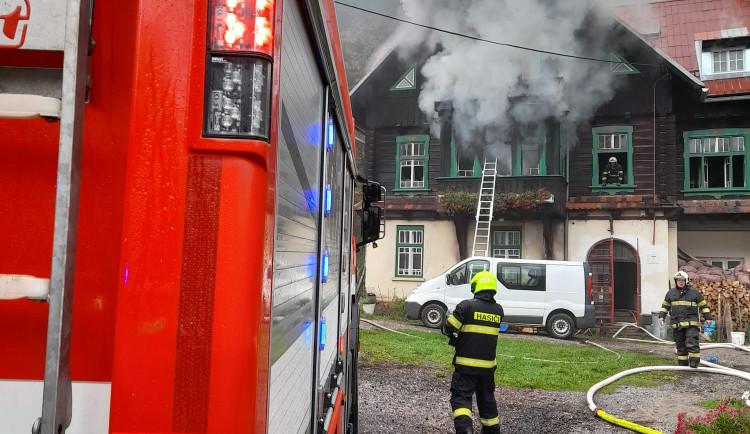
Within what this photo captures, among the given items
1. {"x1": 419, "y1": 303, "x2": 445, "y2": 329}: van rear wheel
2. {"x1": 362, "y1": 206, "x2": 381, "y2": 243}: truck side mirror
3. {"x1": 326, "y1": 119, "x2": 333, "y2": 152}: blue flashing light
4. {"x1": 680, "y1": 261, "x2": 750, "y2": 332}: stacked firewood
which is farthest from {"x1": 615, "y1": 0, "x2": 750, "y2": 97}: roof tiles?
{"x1": 326, "y1": 119, "x2": 333, "y2": 152}: blue flashing light

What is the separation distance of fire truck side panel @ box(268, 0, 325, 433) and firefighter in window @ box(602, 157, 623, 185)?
1747cm

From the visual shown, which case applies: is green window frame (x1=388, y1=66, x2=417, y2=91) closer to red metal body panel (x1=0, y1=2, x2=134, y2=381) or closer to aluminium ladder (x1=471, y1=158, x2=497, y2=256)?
aluminium ladder (x1=471, y1=158, x2=497, y2=256)

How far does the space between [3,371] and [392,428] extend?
5479mm

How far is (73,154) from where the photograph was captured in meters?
0.96

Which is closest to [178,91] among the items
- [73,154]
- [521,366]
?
[73,154]

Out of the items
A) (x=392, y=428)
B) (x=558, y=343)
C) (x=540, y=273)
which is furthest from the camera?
(x=540, y=273)

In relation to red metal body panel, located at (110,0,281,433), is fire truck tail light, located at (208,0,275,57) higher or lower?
higher

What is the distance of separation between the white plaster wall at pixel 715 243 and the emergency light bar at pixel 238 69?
1965 centimetres

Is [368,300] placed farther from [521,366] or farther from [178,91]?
[178,91]

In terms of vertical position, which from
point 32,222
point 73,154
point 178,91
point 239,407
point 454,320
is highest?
point 178,91

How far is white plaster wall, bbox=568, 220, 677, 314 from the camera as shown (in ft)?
55.1

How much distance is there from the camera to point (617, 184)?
17.9m

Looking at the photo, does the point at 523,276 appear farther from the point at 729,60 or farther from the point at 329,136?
the point at 329,136

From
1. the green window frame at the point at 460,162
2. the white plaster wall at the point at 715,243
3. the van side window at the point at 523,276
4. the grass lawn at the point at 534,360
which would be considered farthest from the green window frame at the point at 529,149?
the grass lawn at the point at 534,360
